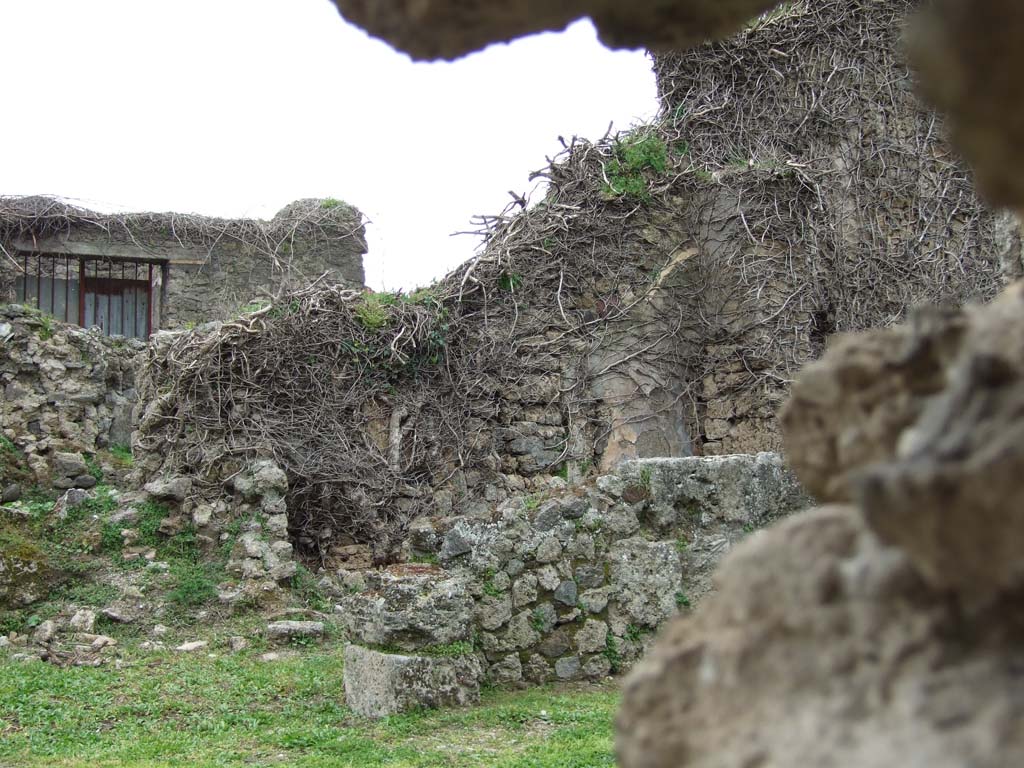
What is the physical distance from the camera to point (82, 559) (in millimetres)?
8750

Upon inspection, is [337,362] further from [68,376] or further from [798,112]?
[798,112]

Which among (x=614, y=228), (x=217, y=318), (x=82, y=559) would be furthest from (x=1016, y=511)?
(x=217, y=318)

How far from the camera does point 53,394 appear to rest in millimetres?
10625

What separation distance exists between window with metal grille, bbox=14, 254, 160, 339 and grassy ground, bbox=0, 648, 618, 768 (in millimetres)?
7491

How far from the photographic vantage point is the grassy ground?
5.04 meters

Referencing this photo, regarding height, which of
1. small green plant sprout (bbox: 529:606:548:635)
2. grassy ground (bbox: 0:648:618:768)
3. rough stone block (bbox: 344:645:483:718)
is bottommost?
grassy ground (bbox: 0:648:618:768)

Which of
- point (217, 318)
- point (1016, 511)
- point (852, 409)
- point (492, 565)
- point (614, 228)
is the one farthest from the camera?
point (217, 318)

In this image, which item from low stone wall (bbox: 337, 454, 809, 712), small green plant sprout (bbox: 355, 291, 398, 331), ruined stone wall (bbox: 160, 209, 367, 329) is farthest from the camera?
ruined stone wall (bbox: 160, 209, 367, 329)

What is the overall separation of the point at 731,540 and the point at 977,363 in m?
5.99

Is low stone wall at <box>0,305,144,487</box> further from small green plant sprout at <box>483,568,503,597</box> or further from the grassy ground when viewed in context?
small green plant sprout at <box>483,568,503,597</box>

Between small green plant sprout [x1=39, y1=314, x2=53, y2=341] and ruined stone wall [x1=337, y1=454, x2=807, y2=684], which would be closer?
ruined stone wall [x1=337, y1=454, x2=807, y2=684]

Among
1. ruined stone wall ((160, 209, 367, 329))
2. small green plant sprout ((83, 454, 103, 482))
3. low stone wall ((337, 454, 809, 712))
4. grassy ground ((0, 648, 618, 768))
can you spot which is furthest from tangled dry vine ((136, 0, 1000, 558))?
ruined stone wall ((160, 209, 367, 329))

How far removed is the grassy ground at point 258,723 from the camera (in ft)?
16.5

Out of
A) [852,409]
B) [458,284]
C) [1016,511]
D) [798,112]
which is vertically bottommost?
[1016,511]
